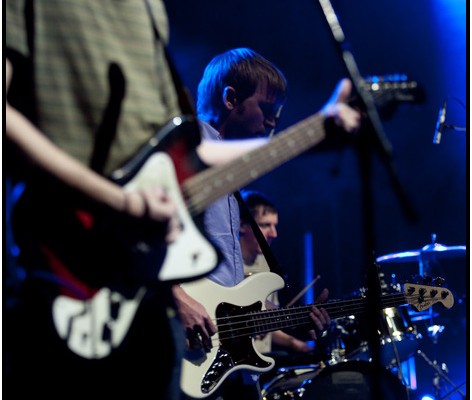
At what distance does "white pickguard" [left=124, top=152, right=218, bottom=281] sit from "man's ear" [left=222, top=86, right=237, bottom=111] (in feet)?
4.33

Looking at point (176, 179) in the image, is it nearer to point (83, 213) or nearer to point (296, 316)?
point (83, 213)

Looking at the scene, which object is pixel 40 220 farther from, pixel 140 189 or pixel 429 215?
pixel 429 215

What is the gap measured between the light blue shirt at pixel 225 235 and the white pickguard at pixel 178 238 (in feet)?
2.73

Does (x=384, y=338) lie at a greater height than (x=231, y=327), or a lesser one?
lesser

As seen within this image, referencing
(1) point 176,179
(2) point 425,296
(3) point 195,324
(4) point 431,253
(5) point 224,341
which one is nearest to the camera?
(1) point 176,179

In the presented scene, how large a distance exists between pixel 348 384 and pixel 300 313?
1.96ft

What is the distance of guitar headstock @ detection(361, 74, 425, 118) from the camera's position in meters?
1.70

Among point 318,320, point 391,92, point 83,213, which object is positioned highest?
point 391,92

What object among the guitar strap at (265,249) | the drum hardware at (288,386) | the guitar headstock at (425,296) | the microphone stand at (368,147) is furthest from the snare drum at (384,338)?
the microphone stand at (368,147)

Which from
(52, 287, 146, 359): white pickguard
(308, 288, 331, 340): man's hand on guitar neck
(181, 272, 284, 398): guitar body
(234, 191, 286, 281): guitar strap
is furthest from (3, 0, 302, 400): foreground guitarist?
(308, 288, 331, 340): man's hand on guitar neck

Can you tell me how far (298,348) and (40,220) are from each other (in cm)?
362

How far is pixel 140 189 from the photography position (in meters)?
1.18

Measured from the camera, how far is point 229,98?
8.25 ft

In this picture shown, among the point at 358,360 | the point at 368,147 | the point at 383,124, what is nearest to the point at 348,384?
the point at 358,360
